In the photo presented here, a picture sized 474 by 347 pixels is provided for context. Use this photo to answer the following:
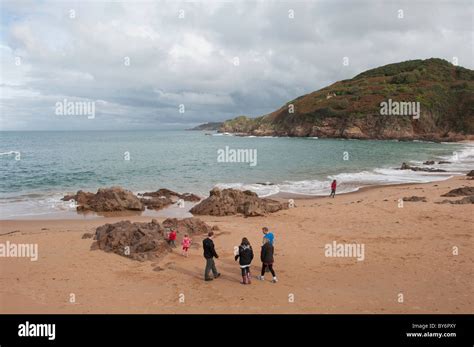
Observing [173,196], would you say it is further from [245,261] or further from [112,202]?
[245,261]

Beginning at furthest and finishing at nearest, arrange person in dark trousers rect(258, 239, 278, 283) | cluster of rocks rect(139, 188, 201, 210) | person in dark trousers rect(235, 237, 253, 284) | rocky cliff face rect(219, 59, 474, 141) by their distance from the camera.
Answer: rocky cliff face rect(219, 59, 474, 141) → cluster of rocks rect(139, 188, 201, 210) → person in dark trousers rect(258, 239, 278, 283) → person in dark trousers rect(235, 237, 253, 284)

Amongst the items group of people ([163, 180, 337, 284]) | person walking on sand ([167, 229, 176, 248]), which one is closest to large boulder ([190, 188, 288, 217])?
person walking on sand ([167, 229, 176, 248])

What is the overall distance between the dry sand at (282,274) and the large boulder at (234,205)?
80.2 inches

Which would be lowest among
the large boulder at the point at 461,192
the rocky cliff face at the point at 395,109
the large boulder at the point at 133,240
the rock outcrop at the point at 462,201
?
the large boulder at the point at 133,240

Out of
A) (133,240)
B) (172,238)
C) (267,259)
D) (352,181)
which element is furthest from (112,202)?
(352,181)

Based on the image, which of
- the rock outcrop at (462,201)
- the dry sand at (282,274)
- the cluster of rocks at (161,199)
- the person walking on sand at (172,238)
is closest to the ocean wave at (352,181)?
the cluster of rocks at (161,199)

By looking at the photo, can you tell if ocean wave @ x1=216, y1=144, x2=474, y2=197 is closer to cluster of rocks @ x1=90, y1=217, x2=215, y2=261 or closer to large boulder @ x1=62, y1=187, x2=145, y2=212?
large boulder @ x1=62, y1=187, x2=145, y2=212

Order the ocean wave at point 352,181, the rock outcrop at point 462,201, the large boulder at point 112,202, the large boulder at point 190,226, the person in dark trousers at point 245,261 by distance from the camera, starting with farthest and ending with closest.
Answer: the ocean wave at point 352,181, the large boulder at point 112,202, the rock outcrop at point 462,201, the large boulder at point 190,226, the person in dark trousers at point 245,261

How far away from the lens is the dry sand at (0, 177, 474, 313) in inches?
350

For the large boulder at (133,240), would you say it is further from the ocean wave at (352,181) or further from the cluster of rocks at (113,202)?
the ocean wave at (352,181)

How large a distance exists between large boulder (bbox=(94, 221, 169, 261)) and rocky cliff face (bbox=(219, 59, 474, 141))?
104929 mm

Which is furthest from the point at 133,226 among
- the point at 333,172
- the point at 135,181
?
the point at 333,172

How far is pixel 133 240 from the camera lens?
13422mm

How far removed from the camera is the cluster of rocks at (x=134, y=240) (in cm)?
1288
